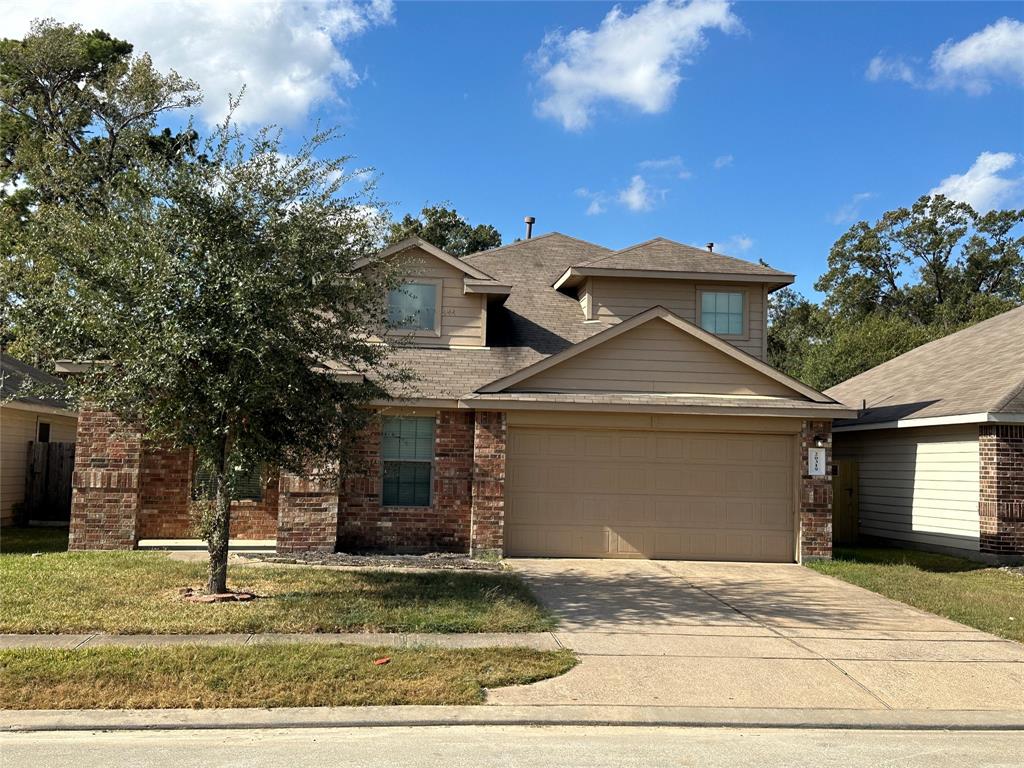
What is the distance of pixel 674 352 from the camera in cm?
1449

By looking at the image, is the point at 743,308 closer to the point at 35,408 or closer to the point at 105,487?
the point at 105,487

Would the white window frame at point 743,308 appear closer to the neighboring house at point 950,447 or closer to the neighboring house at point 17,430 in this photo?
the neighboring house at point 950,447

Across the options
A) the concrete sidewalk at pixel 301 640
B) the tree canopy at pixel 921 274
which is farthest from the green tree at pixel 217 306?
the tree canopy at pixel 921 274

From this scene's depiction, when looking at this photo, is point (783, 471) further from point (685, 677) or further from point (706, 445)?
point (685, 677)

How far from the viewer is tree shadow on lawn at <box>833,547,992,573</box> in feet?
46.6

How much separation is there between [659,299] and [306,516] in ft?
27.5

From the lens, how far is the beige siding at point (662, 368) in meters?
14.4

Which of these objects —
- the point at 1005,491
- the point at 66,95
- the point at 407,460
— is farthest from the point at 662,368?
the point at 66,95

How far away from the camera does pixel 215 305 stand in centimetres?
916

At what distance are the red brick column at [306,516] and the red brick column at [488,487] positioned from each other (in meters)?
2.18

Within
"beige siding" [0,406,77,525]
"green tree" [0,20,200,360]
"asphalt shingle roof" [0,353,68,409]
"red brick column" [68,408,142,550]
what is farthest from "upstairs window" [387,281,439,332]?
"green tree" [0,20,200,360]

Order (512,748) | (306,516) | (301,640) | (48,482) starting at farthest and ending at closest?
(48,482) → (306,516) → (301,640) → (512,748)

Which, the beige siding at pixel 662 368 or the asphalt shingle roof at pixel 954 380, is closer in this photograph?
the beige siding at pixel 662 368

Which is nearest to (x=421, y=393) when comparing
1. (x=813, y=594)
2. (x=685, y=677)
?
(x=813, y=594)
